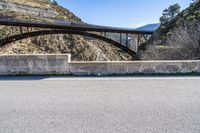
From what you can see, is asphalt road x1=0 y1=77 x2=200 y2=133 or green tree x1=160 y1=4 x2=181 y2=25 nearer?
asphalt road x1=0 y1=77 x2=200 y2=133

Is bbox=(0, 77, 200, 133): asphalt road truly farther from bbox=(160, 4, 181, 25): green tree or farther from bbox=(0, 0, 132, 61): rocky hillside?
bbox=(160, 4, 181, 25): green tree

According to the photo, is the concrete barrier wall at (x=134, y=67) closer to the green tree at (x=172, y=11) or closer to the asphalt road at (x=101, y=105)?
the asphalt road at (x=101, y=105)

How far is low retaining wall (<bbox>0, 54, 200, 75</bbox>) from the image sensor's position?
672 cm

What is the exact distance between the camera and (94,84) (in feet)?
18.9

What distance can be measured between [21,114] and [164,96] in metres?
2.83

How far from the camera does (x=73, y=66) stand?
6.80m

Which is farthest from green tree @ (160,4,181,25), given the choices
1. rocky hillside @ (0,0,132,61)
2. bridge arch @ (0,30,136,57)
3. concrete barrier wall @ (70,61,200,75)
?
concrete barrier wall @ (70,61,200,75)

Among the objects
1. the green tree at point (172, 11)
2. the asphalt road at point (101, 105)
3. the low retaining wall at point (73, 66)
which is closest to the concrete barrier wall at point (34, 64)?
the low retaining wall at point (73, 66)

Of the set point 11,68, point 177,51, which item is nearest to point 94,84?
point 11,68

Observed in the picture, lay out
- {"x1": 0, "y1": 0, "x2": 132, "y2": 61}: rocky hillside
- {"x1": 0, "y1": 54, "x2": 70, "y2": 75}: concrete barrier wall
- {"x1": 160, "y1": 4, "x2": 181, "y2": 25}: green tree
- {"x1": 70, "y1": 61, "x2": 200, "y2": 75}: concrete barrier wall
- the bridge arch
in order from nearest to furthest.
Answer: {"x1": 70, "y1": 61, "x2": 200, "y2": 75}: concrete barrier wall, {"x1": 0, "y1": 54, "x2": 70, "y2": 75}: concrete barrier wall, the bridge arch, {"x1": 0, "y1": 0, "x2": 132, "y2": 61}: rocky hillside, {"x1": 160, "y1": 4, "x2": 181, "y2": 25}: green tree

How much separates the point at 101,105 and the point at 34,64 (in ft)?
11.1

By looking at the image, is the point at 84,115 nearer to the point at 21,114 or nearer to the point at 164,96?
the point at 21,114

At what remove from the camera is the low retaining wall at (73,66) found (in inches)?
265

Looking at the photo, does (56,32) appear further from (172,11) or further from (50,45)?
(172,11)
